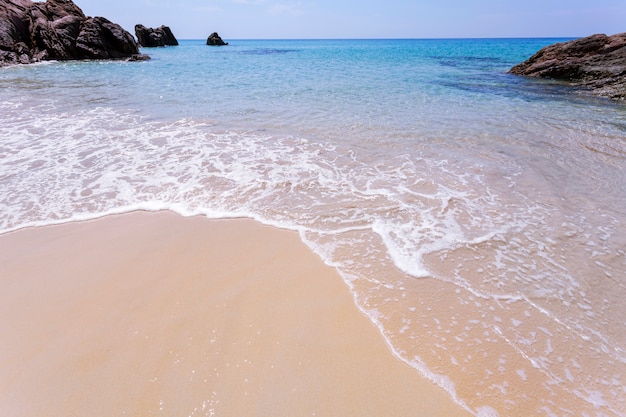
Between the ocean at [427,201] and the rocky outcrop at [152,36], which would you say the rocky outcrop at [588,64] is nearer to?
the ocean at [427,201]

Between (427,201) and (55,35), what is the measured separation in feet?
140

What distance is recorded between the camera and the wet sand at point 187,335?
7.69ft

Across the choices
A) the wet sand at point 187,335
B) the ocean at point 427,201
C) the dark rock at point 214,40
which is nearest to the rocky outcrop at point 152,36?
the dark rock at point 214,40

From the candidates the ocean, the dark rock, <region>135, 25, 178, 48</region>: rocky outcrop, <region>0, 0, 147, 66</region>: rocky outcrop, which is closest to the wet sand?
the ocean

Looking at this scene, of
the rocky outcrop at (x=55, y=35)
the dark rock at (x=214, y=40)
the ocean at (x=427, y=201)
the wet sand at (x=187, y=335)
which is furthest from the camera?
the dark rock at (x=214, y=40)

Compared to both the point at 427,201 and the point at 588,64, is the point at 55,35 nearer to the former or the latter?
the point at 427,201

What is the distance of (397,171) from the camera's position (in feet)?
20.2

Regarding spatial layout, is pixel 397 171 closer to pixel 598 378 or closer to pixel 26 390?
pixel 598 378

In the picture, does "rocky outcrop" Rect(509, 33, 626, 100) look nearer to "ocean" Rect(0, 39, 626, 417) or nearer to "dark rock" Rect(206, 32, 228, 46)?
"ocean" Rect(0, 39, 626, 417)

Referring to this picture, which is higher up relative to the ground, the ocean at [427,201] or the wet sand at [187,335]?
the ocean at [427,201]

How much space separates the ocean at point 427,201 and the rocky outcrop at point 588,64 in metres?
6.86

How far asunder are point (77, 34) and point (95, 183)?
40.3 metres

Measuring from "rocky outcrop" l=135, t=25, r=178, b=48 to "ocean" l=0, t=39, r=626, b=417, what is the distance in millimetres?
64264

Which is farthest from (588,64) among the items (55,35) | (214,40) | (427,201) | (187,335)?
(214,40)
